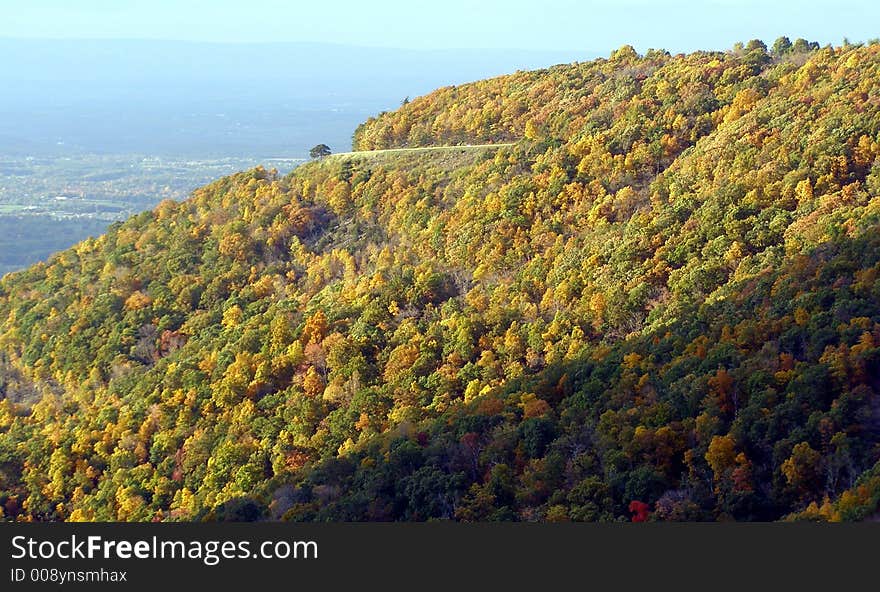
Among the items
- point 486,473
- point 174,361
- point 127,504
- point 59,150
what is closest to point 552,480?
point 486,473

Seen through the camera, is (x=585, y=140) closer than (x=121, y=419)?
No

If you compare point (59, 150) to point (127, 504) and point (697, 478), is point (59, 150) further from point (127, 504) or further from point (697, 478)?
point (697, 478)

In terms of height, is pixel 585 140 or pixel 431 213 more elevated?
pixel 585 140

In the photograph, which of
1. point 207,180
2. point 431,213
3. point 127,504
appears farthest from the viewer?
point 207,180

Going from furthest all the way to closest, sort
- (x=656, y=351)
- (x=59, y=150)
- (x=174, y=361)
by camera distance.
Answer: (x=59, y=150) < (x=174, y=361) < (x=656, y=351)

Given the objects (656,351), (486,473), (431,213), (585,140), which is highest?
(585,140)

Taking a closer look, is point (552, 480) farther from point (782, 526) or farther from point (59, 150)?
point (59, 150)
